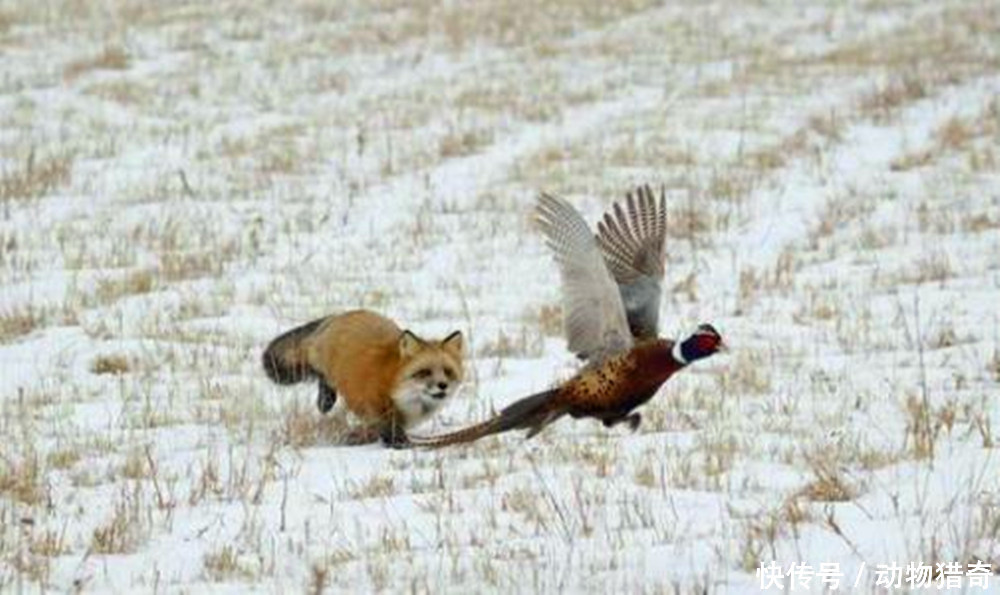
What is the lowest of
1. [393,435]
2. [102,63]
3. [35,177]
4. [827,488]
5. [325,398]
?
[827,488]

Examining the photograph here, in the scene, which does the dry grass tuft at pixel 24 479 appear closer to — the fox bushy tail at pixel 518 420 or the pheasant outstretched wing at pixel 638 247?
the fox bushy tail at pixel 518 420

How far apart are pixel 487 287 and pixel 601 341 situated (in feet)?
12.6

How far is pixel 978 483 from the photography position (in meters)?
6.70

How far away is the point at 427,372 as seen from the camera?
27.1ft

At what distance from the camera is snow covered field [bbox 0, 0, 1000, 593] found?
6238mm

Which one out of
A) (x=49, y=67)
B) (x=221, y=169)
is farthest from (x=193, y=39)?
(x=221, y=169)

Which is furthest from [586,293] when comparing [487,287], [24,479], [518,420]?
[487,287]

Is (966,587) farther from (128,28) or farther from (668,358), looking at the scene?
(128,28)

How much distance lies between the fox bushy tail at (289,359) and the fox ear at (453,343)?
804 millimetres

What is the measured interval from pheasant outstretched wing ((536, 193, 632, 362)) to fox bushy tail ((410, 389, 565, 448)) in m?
0.35

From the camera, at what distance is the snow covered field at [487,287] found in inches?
246

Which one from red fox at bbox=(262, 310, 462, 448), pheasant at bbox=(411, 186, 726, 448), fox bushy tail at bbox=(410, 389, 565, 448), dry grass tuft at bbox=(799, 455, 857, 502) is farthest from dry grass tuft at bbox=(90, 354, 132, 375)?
dry grass tuft at bbox=(799, 455, 857, 502)

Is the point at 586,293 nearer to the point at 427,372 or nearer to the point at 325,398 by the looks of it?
the point at 427,372

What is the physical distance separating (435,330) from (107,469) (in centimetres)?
358
